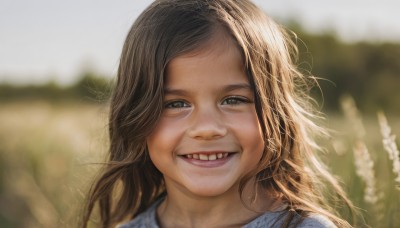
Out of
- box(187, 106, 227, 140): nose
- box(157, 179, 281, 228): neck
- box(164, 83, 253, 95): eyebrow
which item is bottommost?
box(157, 179, 281, 228): neck

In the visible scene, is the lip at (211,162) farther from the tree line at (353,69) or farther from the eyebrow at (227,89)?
the tree line at (353,69)

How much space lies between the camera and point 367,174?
2.55m

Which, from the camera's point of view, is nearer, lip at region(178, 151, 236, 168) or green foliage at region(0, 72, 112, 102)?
lip at region(178, 151, 236, 168)

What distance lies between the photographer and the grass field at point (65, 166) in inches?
114

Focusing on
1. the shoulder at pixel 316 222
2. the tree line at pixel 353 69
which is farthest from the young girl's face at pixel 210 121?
the tree line at pixel 353 69

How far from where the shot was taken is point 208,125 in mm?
2434

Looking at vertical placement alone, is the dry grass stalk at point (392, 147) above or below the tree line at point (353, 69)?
above

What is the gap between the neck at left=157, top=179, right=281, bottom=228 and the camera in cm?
268

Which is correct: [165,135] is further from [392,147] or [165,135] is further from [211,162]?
[392,147]

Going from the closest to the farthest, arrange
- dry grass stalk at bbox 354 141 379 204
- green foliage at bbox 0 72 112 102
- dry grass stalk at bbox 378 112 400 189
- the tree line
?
dry grass stalk at bbox 378 112 400 189
dry grass stalk at bbox 354 141 379 204
the tree line
green foliage at bbox 0 72 112 102

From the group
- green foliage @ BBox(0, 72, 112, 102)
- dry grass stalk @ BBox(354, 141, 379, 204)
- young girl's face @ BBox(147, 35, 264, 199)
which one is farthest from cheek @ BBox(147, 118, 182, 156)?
green foliage @ BBox(0, 72, 112, 102)

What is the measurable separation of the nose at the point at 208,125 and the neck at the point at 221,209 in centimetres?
36

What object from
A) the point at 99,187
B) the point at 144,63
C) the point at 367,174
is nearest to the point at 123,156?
the point at 99,187

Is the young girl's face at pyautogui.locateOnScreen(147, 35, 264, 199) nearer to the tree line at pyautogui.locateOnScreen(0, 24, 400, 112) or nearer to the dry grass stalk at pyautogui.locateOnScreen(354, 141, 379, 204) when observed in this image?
the dry grass stalk at pyautogui.locateOnScreen(354, 141, 379, 204)
